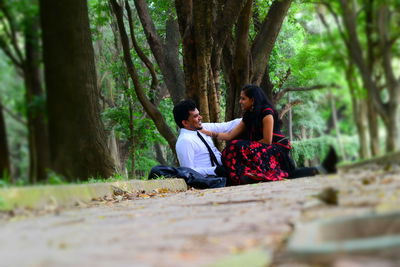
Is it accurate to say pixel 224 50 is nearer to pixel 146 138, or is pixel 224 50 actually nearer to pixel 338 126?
pixel 146 138

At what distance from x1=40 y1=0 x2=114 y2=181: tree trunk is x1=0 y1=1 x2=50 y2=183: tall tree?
0.31ft

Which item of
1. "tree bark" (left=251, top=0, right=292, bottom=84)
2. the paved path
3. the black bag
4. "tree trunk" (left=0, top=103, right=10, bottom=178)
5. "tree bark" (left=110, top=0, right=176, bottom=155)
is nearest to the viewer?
the paved path

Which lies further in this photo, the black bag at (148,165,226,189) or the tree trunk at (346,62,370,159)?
the black bag at (148,165,226,189)

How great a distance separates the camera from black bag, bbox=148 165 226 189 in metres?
7.91

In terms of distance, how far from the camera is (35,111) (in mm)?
3613

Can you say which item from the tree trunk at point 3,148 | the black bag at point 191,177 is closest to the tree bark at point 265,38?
the black bag at point 191,177

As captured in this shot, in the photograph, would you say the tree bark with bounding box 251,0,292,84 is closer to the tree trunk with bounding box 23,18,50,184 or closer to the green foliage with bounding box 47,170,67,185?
the green foliage with bounding box 47,170,67,185

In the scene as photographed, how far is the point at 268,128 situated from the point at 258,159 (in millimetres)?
518

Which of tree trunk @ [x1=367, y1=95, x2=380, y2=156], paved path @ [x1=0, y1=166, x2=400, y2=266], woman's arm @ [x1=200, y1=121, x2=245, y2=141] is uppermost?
woman's arm @ [x1=200, y1=121, x2=245, y2=141]

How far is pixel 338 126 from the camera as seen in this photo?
3270 mm

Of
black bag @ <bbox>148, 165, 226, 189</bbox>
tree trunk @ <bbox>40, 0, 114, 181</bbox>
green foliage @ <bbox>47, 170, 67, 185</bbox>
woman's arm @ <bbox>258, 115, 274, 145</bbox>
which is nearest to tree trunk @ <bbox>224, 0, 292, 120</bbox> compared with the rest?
woman's arm @ <bbox>258, 115, 274, 145</bbox>

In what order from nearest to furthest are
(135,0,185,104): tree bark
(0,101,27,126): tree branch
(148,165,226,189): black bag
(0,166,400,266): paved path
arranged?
(0,166,400,266): paved path
(0,101,27,126): tree branch
(148,165,226,189): black bag
(135,0,185,104): tree bark

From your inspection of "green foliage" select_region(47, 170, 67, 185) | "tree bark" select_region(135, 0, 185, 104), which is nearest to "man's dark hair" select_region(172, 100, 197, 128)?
"tree bark" select_region(135, 0, 185, 104)

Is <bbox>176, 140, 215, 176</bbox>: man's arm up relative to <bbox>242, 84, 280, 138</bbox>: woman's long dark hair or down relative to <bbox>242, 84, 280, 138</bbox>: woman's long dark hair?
down
